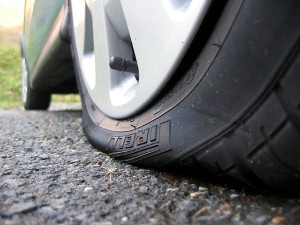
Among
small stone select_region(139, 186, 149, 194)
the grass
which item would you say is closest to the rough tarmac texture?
small stone select_region(139, 186, 149, 194)

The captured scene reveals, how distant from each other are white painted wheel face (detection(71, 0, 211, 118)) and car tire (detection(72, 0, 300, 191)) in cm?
4

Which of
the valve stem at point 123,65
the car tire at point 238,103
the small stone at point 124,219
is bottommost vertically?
the small stone at point 124,219

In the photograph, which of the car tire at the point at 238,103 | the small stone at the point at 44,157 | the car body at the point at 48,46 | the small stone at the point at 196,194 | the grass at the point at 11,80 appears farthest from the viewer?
the grass at the point at 11,80

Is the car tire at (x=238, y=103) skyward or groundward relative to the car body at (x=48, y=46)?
skyward

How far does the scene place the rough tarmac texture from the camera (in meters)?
0.82

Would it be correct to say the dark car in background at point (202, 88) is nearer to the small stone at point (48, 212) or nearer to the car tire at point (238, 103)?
the car tire at point (238, 103)

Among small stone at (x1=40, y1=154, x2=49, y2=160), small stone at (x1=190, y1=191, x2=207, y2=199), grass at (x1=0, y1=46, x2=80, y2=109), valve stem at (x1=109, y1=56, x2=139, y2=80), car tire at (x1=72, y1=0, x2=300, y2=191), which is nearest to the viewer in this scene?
car tire at (x1=72, y1=0, x2=300, y2=191)

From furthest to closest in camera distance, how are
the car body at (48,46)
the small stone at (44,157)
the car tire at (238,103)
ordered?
the car body at (48,46)
the small stone at (44,157)
the car tire at (238,103)

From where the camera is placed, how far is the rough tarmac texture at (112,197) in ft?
2.68

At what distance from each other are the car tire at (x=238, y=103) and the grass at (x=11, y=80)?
17.4ft

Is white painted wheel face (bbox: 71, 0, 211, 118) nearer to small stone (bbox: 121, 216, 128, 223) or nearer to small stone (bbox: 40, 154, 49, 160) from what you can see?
small stone (bbox: 40, 154, 49, 160)

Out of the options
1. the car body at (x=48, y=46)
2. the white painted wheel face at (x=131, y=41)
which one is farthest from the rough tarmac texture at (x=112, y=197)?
the car body at (x=48, y=46)

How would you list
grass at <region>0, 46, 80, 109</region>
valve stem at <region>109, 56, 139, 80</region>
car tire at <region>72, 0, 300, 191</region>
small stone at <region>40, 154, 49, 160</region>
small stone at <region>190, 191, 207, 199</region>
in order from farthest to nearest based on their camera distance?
grass at <region>0, 46, 80, 109</region> → small stone at <region>40, 154, 49, 160</region> → valve stem at <region>109, 56, 139, 80</region> → small stone at <region>190, 191, 207, 199</region> → car tire at <region>72, 0, 300, 191</region>

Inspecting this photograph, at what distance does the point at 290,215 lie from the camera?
2.71ft
